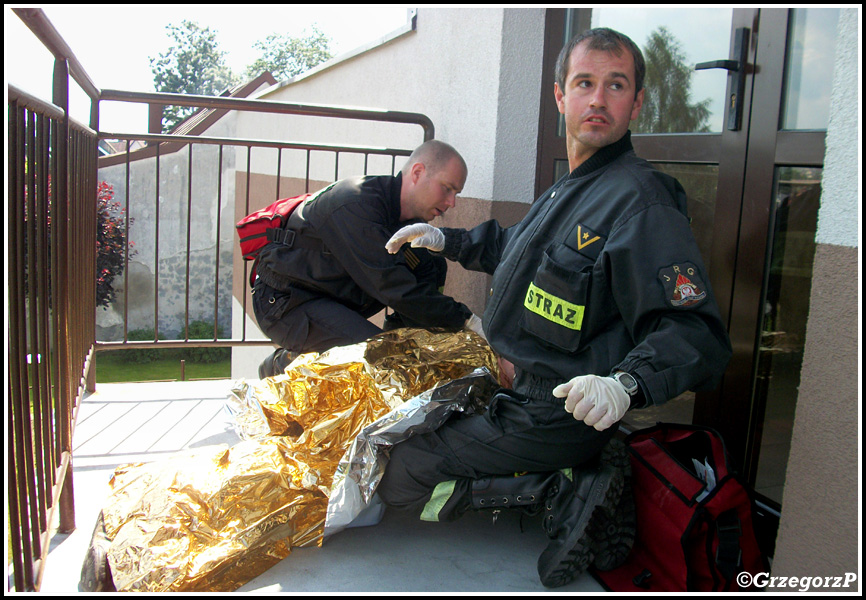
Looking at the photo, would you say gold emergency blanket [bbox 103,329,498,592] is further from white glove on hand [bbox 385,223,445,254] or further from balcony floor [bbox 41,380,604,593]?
white glove on hand [bbox 385,223,445,254]

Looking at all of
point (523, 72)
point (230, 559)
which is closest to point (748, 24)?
point (523, 72)

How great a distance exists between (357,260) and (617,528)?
1581mm

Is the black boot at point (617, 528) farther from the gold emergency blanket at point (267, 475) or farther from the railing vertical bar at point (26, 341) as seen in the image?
the railing vertical bar at point (26, 341)

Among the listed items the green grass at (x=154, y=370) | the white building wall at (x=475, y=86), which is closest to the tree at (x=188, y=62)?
the green grass at (x=154, y=370)

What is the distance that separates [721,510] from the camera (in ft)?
5.67

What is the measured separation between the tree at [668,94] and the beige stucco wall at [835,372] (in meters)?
0.84

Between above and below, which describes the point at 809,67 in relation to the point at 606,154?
above

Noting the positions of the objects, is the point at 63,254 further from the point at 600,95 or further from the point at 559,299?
the point at 600,95

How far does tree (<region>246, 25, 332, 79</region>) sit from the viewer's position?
39219 millimetres

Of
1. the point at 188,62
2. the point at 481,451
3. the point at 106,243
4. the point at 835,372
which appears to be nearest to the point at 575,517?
the point at 481,451

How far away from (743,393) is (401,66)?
3.57m

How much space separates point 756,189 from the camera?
2.09m

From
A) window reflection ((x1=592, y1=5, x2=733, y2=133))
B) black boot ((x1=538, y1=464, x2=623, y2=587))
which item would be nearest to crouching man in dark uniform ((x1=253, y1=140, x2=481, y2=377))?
window reflection ((x1=592, y1=5, x2=733, y2=133))

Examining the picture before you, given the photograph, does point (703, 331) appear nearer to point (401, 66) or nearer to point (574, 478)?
point (574, 478)
